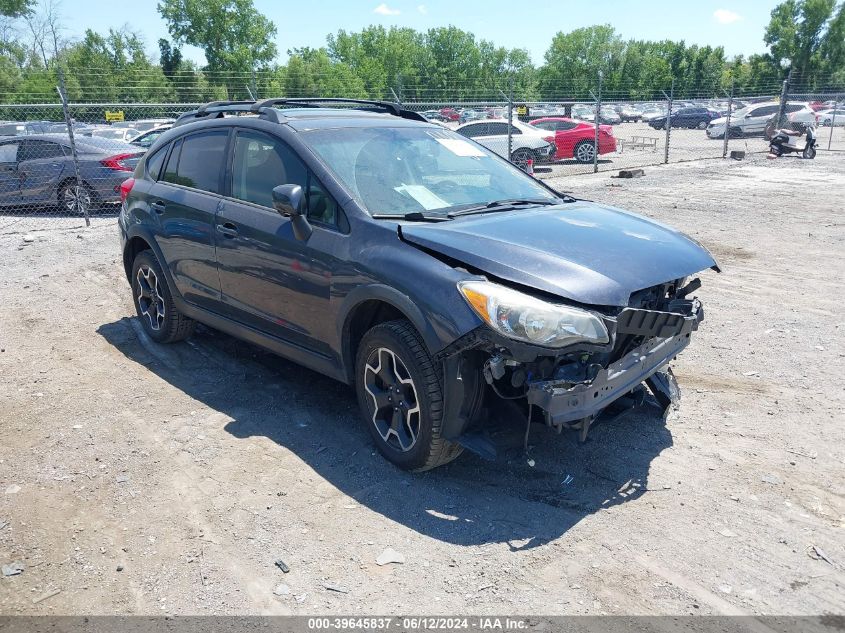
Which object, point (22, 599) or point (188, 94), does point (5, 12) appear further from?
point (22, 599)

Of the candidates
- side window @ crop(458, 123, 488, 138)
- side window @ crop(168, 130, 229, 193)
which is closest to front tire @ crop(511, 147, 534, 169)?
side window @ crop(458, 123, 488, 138)

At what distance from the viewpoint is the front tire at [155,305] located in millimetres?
5711

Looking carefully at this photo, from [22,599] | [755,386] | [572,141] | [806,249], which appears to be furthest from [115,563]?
[572,141]

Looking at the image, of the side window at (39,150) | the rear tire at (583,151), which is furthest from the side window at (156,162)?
the rear tire at (583,151)

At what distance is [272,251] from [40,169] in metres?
10.3

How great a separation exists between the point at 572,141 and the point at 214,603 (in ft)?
68.1

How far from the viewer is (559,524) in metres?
3.38

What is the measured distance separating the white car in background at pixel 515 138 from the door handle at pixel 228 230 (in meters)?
14.9

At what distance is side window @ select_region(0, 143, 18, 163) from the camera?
41.2ft

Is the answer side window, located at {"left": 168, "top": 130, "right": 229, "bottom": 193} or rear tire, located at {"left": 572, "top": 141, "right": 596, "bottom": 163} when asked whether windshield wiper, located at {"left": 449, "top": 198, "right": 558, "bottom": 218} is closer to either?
side window, located at {"left": 168, "top": 130, "right": 229, "bottom": 193}

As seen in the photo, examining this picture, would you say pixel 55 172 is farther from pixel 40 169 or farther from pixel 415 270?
pixel 415 270

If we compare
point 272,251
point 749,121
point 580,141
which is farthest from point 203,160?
point 749,121

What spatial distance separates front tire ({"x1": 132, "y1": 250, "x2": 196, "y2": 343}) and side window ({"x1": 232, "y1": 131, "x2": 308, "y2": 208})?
1320 mm

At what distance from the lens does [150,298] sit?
6.00 meters
